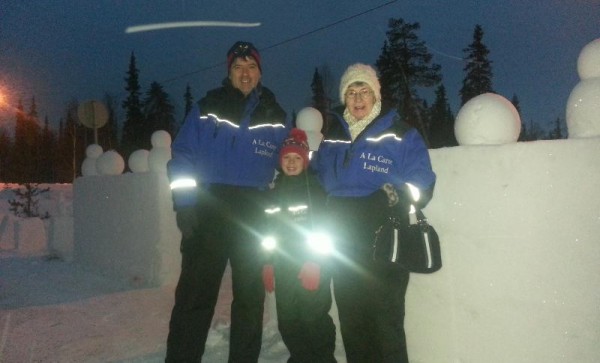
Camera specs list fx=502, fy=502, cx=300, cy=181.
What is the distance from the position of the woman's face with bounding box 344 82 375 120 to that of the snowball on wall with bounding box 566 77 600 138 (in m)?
1.13

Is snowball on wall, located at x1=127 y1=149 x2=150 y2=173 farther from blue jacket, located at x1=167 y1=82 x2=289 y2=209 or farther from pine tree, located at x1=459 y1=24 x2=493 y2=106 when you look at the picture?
pine tree, located at x1=459 y1=24 x2=493 y2=106

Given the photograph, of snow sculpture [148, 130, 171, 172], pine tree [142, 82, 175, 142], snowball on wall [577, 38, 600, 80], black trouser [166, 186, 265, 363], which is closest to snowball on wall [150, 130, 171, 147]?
snow sculpture [148, 130, 171, 172]

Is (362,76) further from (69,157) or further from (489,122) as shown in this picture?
(69,157)

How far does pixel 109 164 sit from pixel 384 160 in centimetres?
618

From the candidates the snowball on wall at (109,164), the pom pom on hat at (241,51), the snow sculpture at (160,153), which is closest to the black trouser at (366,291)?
the pom pom on hat at (241,51)

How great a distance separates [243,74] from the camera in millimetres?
3484

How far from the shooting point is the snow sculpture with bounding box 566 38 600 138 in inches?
107

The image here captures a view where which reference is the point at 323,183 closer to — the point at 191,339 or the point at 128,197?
the point at 191,339

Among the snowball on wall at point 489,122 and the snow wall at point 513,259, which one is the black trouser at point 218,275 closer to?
the snow wall at point 513,259

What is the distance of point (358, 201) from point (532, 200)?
984 millimetres

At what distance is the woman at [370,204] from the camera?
284 centimetres

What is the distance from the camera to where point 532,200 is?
2854 mm

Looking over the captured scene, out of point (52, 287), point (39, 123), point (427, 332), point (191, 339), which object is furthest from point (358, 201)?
point (39, 123)

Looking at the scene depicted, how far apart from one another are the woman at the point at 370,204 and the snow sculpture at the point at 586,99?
0.84 m
